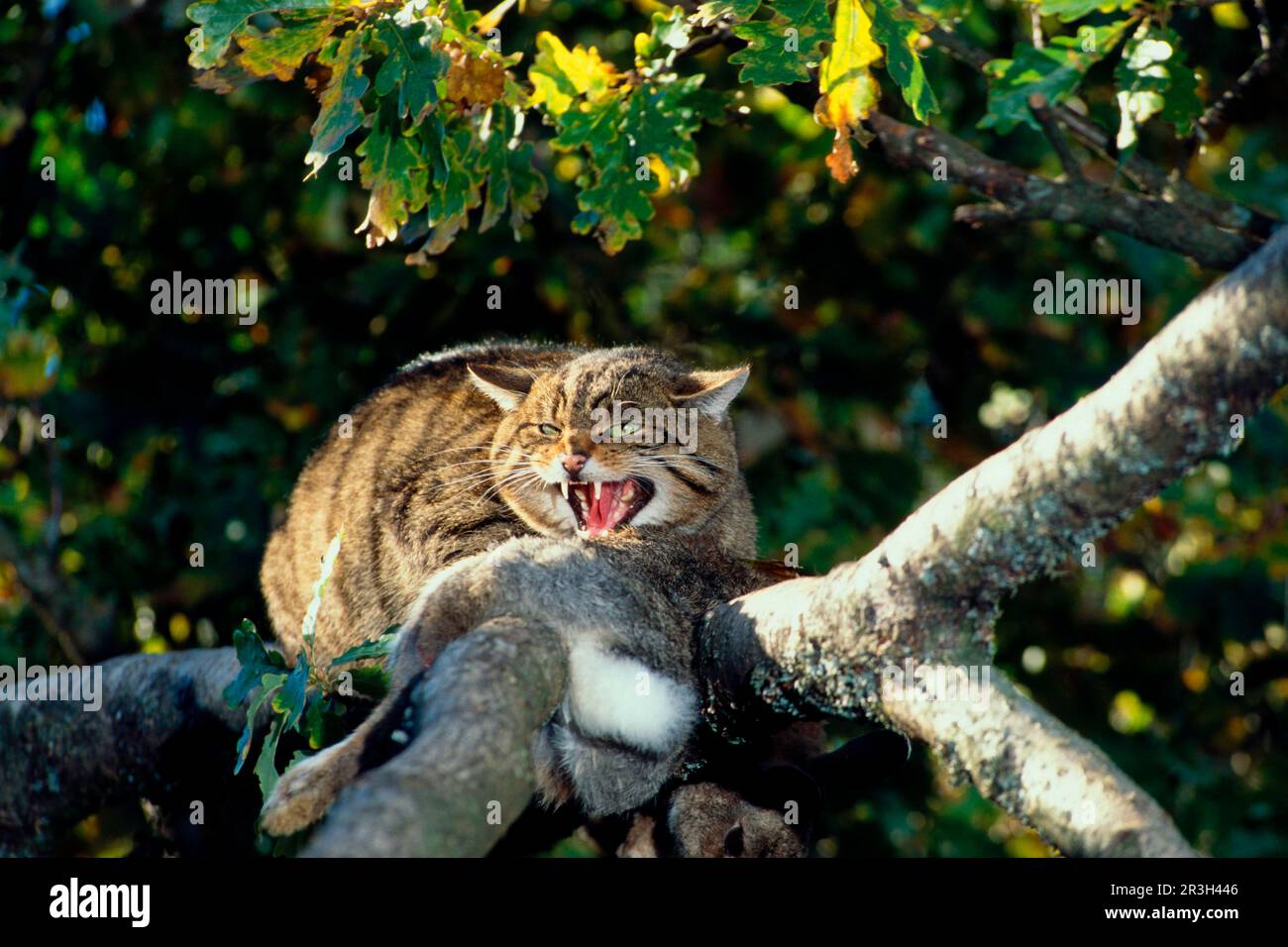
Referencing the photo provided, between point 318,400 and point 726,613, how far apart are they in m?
3.79

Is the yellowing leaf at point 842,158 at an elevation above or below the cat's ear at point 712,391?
above

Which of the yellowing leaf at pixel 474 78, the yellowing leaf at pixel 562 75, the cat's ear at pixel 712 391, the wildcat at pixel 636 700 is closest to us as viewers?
the wildcat at pixel 636 700

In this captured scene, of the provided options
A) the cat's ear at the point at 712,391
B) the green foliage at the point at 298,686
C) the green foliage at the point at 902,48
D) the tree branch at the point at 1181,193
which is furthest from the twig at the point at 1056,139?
the green foliage at the point at 298,686

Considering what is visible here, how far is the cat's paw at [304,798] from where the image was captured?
3002 millimetres

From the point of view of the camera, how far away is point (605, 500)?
491cm

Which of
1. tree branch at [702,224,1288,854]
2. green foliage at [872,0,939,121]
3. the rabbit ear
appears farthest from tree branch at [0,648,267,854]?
green foliage at [872,0,939,121]

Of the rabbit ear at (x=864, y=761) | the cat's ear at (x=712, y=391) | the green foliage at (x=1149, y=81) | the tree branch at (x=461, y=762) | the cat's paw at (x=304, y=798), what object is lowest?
the rabbit ear at (x=864, y=761)

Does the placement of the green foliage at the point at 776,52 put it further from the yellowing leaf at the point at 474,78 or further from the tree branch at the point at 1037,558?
the tree branch at the point at 1037,558

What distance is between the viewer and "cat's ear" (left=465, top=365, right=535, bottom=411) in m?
5.00

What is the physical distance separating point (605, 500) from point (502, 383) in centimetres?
57

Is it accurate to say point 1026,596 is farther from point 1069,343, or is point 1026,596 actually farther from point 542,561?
point 542,561

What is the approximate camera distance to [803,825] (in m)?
3.86

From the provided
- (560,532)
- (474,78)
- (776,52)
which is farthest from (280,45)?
(560,532)

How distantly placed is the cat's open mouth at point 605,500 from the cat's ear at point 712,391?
1.15ft
